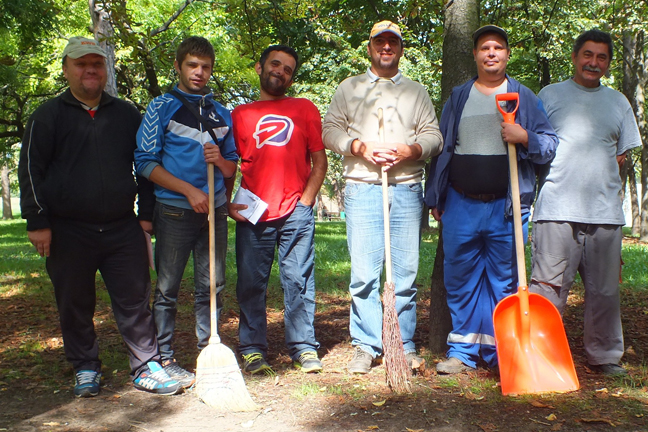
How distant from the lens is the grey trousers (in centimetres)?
396

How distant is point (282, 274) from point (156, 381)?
110 centimetres

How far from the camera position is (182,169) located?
391 centimetres

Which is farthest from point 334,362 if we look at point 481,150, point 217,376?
point 481,150

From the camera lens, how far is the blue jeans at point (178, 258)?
3918 mm

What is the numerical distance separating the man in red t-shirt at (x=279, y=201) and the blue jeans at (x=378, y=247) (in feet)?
1.11

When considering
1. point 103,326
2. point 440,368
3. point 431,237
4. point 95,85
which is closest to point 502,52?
point 440,368

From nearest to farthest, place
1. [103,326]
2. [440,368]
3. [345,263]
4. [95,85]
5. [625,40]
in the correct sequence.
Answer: [95,85], [440,368], [103,326], [345,263], [625,40]

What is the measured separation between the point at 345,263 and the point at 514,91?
598 centimetres

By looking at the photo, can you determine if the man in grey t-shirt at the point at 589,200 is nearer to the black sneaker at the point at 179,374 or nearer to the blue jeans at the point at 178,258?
the blue jeans at the point at 178,258

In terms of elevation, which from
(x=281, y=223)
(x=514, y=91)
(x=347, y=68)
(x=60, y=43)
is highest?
(x=60, y=43)

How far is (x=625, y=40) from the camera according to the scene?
1520 centimetres

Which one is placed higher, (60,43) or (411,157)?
(60,43)

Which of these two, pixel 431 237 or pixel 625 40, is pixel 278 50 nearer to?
pixel 431 237

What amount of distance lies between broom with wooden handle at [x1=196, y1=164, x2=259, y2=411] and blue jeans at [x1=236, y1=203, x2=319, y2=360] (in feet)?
1.15
